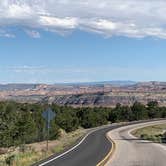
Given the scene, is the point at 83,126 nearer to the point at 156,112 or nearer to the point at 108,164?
the point at 156,112

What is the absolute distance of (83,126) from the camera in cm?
10156

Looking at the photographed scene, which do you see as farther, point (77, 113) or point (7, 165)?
point (77, 113)

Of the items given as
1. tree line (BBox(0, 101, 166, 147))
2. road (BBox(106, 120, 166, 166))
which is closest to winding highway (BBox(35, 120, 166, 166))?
road (BBox(106, 120, 166, 166))

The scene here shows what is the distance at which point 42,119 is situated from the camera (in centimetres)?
7256

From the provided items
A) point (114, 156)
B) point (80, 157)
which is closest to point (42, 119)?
point (114, 156)

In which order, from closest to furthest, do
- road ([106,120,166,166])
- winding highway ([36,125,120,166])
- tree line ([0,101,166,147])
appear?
road ([106,120,166,166]) < winding highway ([36,125,120,166]) < tree line ([0,101,166,147])

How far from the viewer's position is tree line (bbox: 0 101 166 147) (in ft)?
208

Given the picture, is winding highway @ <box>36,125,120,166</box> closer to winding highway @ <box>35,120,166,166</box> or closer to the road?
winding highway @ <box>35,120,166,166</box>

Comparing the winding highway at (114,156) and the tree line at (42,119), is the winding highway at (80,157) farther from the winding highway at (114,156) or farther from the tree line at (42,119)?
the tree line at (42,119)

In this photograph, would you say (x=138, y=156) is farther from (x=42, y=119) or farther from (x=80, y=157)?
(x=42, y=119)

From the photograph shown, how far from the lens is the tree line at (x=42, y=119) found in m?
63.5

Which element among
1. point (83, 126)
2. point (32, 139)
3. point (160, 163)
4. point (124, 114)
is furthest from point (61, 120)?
point (160, 163)

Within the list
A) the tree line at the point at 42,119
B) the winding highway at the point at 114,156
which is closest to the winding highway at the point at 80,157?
the winding highway at the point at 114,156

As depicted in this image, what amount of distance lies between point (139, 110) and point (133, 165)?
92727mm
